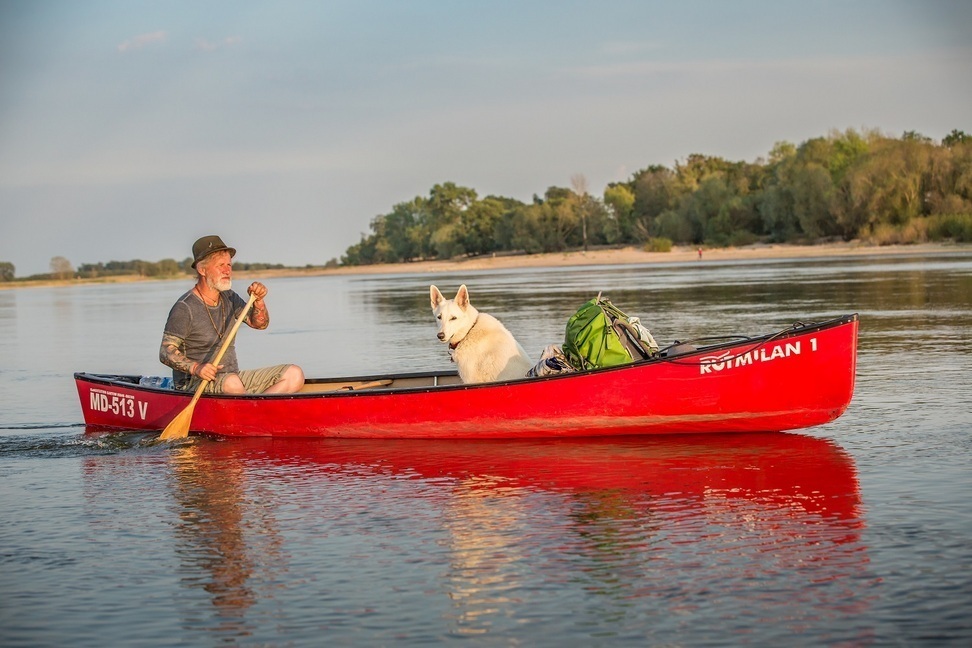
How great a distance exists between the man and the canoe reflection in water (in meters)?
0.85

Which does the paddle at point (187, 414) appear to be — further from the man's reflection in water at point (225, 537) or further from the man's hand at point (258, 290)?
the man's reflection in water at point (225, 537)

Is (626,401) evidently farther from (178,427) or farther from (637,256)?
(637,256)

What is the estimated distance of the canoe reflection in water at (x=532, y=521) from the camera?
233 inches

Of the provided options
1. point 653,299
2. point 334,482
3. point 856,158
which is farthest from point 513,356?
point 856,158

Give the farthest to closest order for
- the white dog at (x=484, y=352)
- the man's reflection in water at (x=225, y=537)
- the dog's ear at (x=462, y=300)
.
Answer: the white dog at (x=484, y=352), the dog's ear at (x=462, y=300), the man's reflection in water at (x=225, y=537)

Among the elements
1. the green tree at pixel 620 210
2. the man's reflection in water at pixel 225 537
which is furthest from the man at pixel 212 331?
the green tree at pixel 620 210

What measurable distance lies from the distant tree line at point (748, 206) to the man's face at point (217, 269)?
55431 mm

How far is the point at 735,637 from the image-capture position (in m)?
5.08

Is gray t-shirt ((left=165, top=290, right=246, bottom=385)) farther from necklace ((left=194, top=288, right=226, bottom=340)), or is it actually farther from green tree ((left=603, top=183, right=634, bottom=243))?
green tree ((left=603, top=183, right=634, bottom=243))

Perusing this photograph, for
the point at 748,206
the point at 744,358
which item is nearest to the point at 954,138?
the point at 748,206

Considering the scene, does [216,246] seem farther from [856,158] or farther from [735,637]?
[856,158]

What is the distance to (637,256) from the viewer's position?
8481 cm

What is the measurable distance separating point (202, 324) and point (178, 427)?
115cm

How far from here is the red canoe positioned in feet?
31.1
